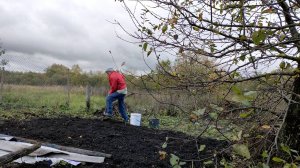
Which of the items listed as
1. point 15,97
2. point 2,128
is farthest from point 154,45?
point 15,97

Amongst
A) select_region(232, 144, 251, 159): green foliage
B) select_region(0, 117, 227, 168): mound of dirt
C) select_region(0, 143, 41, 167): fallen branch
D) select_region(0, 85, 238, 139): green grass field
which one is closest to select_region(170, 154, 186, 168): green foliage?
select_region(232, 144, 251, 159): green foliage

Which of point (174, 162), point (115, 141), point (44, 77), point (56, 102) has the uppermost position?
point (44, 77)

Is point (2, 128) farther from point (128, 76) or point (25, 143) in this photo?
point (128, 76)

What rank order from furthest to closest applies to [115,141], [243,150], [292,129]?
[115,141] → [292,129] → [243,150]

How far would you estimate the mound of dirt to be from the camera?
15.6 ft

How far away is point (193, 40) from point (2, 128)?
559 centimetres

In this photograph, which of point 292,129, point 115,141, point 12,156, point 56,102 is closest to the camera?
point 292,129

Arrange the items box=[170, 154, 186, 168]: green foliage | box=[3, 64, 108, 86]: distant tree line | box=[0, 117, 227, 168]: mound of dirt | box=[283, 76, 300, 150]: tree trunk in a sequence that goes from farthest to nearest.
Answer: box=[3, 64, 108, 86]: distant tree line → box=[0, 117, 227, 168]: mound of dirt → box=[283, 76, 300, 150]: tree trunk → box=[170, 154, 186, 168]: green foliage

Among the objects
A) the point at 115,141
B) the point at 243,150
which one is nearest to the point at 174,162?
the point at 243,150

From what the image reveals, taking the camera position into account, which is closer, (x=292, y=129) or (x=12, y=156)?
(x=292, y=129)

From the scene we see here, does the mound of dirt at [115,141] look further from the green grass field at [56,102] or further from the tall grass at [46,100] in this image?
the tall grass at [46,100]

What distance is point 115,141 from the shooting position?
19.5 ft

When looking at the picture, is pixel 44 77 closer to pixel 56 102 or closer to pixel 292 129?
pixel 56 102

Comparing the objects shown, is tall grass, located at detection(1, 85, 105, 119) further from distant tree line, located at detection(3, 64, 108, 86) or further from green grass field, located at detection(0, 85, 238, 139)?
distant tree line, located at detection(3, 64, 108, 86)
